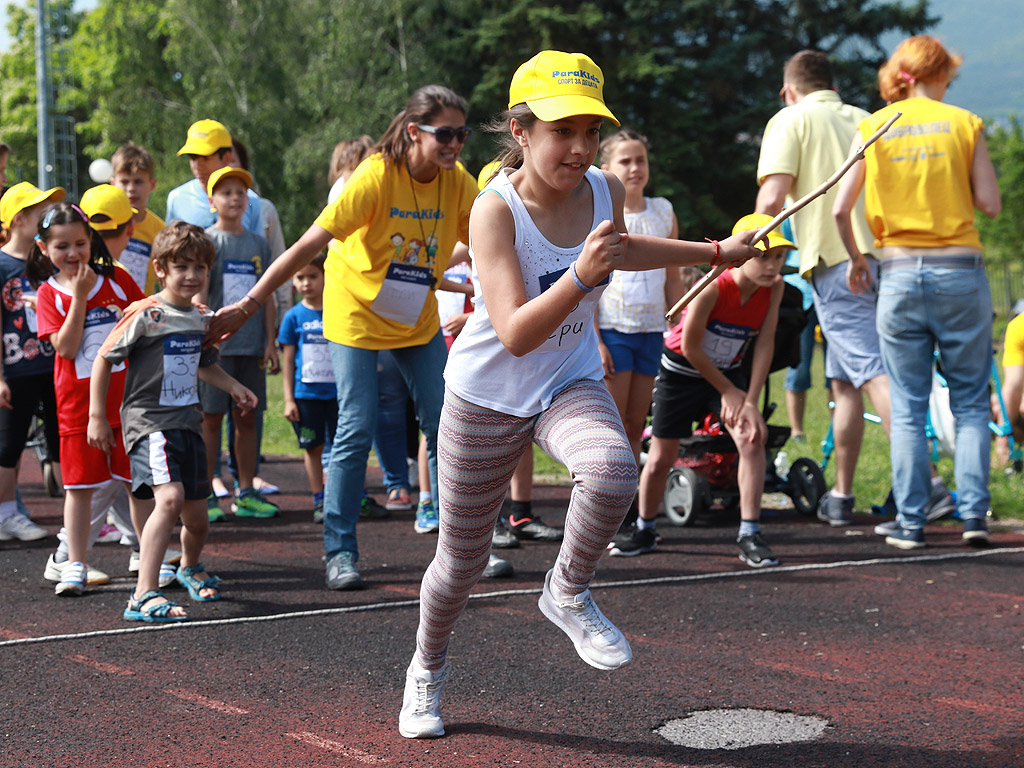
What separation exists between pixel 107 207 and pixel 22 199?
0.53 m

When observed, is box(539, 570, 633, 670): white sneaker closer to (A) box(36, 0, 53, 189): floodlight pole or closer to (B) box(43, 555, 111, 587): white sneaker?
(B) box(43, 555, 111, 587): white sneaker

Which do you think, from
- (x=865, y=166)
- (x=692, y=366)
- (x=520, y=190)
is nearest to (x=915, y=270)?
(x=865, y=166)

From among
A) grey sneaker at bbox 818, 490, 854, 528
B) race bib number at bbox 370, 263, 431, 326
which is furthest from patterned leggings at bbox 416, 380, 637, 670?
grey sneaker at bbox 818, 490, 854, 528

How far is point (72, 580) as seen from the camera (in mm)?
5441

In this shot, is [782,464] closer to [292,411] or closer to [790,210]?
[292,411]

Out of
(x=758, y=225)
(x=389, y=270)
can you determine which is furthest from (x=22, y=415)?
(x=758, y=225)

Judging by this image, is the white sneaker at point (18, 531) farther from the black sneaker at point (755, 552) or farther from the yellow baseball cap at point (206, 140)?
the black sneaker at point (755, 552)

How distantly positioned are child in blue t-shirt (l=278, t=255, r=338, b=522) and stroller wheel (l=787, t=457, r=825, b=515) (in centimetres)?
301

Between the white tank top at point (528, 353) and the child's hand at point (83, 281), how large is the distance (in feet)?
8.63

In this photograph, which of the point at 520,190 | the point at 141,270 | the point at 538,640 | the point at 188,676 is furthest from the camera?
the point at 141,270

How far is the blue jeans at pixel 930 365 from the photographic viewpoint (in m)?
6.29

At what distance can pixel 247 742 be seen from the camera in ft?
11.7

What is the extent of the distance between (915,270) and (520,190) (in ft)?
12.0

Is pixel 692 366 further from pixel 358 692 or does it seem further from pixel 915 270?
pixel 358 692
